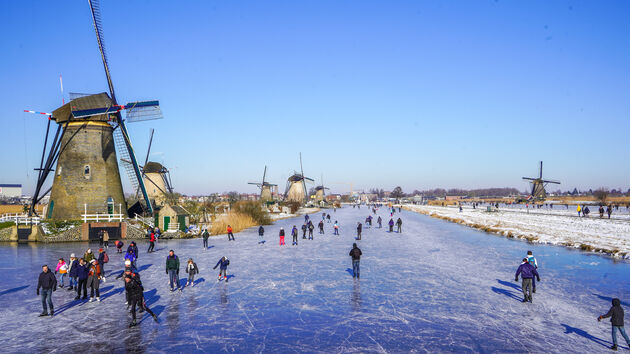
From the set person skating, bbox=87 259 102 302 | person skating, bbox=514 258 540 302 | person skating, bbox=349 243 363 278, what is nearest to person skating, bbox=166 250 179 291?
person skating, bbox=87 259 102 302

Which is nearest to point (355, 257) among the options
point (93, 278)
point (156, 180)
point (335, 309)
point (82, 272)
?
point (335, 309)

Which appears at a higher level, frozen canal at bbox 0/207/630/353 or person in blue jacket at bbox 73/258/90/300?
person in blue jacket at bbox 73/258/90/300

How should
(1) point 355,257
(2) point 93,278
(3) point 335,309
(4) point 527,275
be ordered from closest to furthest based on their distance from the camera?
(3) point 335,309, (4) point 527,275, (2) point 93,278, (1) point 355,257

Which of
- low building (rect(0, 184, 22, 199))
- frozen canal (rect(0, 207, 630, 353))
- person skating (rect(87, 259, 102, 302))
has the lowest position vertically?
frozen canal (rect(0, 207, 630, 353))

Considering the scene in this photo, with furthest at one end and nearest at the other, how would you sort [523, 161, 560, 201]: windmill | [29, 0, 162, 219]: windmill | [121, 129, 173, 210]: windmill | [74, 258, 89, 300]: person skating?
[523, 161, 560, 201]: windmill → [121, 129, 173, 210]: windmill → [29, 0, 162, 219]: windmill → [74, 258, 89, 300]: person skating

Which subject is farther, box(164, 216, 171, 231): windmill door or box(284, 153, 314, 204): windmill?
box(284, 153, 314, 204): windmill

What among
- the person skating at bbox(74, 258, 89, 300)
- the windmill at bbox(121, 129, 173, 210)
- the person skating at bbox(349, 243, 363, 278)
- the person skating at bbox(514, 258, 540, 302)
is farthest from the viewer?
the windmill at bbox(121, 129, 173, 210)

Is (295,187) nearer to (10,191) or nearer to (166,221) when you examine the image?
(166,221)

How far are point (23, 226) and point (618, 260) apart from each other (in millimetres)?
42140

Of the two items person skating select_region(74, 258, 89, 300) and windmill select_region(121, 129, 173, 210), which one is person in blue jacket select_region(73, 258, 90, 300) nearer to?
person skating select_region(74, 258, 89, 300)

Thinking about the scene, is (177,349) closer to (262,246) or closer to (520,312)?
(520,312)

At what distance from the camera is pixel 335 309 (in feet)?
38.6

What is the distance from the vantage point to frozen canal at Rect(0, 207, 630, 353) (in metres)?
9.08

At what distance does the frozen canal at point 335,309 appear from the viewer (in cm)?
908
